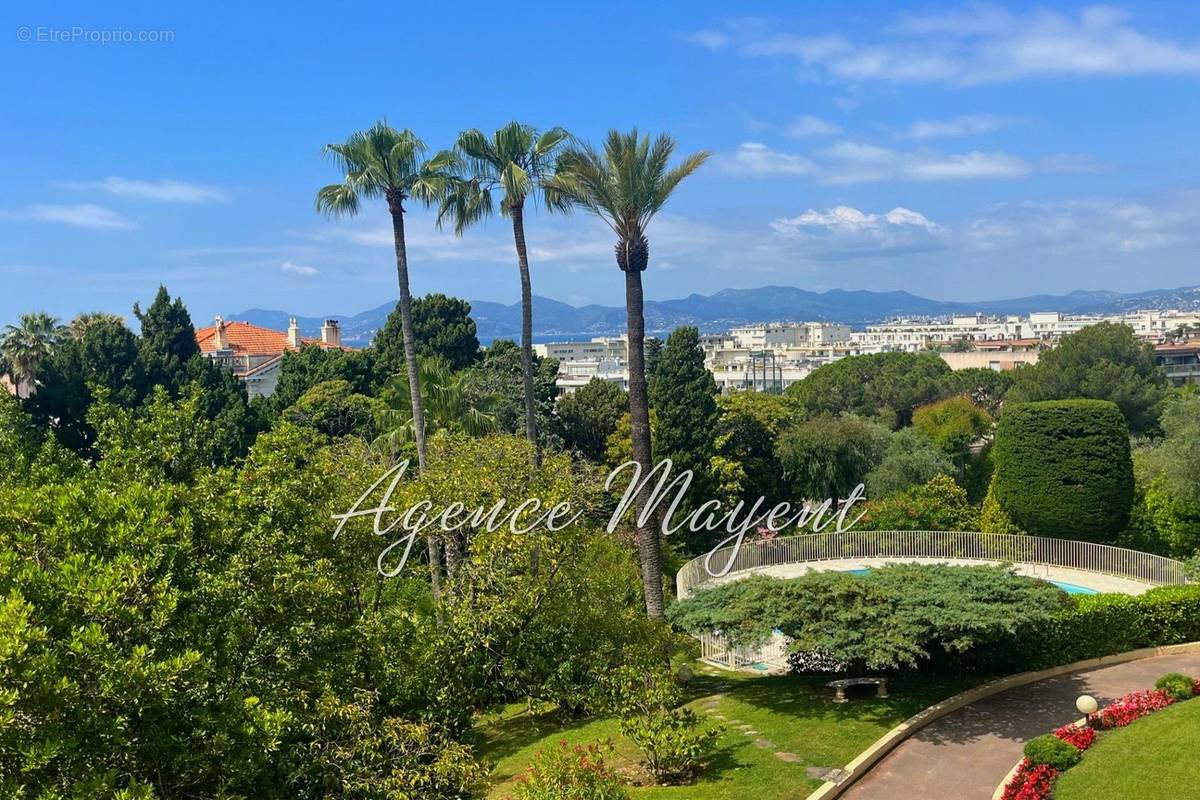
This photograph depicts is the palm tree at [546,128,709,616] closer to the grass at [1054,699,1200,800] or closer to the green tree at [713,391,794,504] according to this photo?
the grass at [1054,699,1200,800]

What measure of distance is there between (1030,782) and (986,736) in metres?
2.49

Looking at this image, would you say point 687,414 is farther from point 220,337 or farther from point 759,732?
point 220,337

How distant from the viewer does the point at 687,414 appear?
3538cm

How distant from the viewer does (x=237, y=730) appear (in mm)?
8750

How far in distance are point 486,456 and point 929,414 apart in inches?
1338

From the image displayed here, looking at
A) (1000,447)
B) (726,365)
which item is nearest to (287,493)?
(1000,447)

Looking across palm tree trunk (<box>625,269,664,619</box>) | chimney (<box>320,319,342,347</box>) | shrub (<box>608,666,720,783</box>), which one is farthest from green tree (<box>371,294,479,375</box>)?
shrub (<box>608,666,720,783</box>)

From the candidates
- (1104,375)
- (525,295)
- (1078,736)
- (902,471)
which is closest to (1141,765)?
(1078,736)

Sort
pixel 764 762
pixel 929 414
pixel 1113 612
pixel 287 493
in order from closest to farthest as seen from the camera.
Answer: pixel 287 493, pixel 764 762, pixel 1113 612, pixel 929 414

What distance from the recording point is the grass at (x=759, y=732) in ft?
40.2

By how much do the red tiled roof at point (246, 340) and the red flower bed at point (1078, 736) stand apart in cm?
6042

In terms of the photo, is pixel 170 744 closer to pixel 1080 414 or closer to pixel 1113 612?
pixel 1113 612

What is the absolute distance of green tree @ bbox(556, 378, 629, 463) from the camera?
40250mm

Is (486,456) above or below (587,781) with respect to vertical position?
above
